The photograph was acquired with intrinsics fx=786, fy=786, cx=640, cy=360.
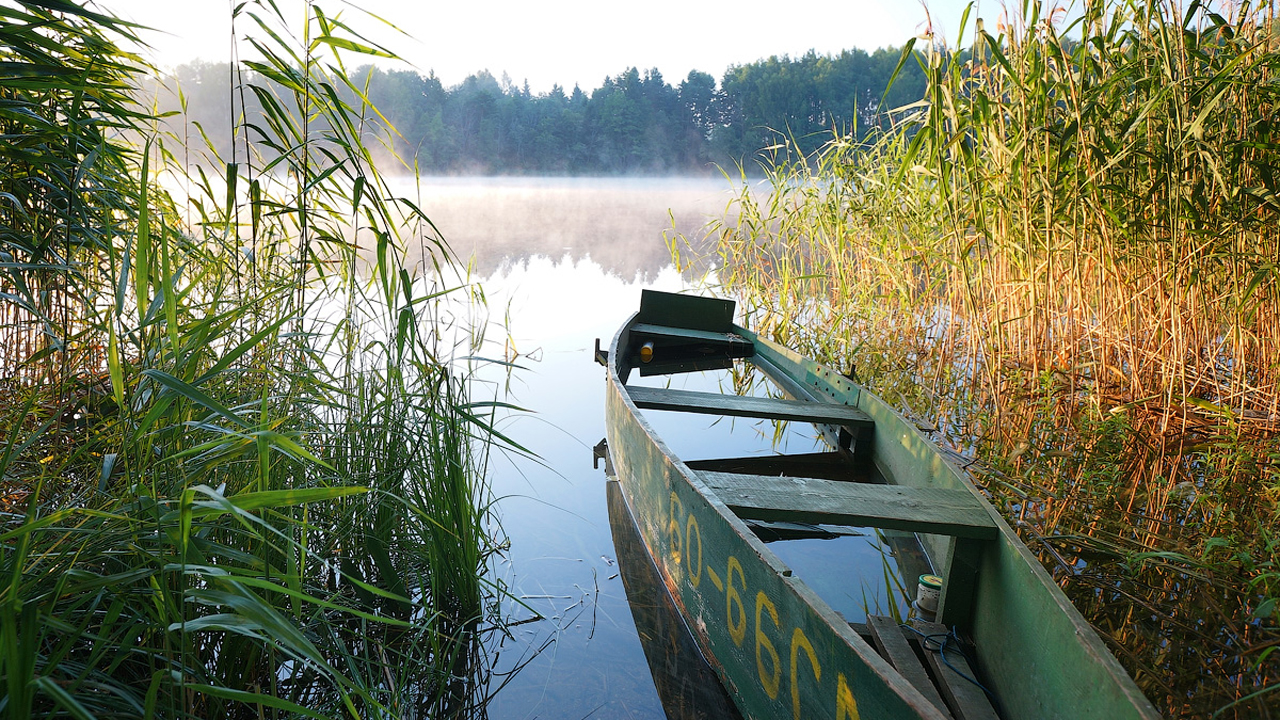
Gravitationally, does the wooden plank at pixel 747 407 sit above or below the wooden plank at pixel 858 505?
below

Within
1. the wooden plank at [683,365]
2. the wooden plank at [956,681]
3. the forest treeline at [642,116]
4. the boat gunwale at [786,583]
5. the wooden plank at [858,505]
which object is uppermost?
the forest treeline at [642,116]

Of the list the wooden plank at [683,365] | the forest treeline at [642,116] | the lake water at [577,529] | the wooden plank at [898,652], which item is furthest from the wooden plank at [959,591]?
the forest treeline at [642,116]

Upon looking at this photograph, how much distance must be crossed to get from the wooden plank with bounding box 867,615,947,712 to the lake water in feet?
Result: 1.46

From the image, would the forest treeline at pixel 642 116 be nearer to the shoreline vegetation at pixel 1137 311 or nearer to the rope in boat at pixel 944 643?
the shoreline vegetation at pixel 1137 311

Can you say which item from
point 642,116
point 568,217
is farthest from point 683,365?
point 642,116

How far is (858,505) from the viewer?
1909 millimetres

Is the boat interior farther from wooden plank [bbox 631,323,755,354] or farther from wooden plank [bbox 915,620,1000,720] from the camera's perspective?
wooden plank [bbox 631,323,755,354]

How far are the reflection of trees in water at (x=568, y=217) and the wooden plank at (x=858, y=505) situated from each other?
5.79 ft

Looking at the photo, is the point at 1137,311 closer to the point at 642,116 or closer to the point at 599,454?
the point at 599,454

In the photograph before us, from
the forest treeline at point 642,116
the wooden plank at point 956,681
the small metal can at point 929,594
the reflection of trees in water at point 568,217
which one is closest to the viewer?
the wooden plank at point 956,681

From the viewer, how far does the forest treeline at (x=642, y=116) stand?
1914 centimetres

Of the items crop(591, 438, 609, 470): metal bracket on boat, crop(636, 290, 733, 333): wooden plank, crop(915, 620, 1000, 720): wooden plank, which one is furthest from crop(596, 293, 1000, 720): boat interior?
crop(636, 290, 733, 333): wooden plank

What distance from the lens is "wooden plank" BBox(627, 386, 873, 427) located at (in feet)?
9.42

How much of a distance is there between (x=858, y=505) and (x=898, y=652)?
0.35 m
